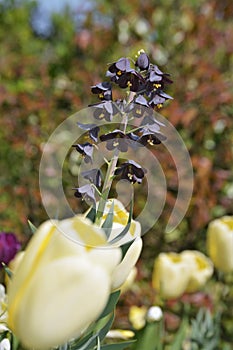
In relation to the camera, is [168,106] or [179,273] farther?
[168,106]

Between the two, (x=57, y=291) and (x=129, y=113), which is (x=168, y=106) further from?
(x=57, y=291)

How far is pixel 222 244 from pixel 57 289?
1089 millimetres

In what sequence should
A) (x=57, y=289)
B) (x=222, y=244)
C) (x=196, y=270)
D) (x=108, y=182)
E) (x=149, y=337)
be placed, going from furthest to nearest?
(x=196, y=270)
(x=222, y=244)
(x=149, y=337)
(x=108, y=182)
(x=57, y=289)

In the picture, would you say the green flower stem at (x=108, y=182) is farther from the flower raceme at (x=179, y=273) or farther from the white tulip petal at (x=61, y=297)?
the flower raceme at (x=179, y=273)

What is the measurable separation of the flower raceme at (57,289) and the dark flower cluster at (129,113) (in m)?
0.22

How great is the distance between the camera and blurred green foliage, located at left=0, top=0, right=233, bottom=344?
8.27ft

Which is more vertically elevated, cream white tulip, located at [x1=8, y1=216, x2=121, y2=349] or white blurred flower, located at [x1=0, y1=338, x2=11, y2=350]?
cream white tulip, located at [x1=8, y1=216, x2=121, y2=349]

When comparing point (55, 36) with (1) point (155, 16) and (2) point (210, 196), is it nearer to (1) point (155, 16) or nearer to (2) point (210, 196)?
(1) point (155, 16)

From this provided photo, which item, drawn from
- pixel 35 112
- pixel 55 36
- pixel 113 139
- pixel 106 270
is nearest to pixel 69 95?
pixel 35 112

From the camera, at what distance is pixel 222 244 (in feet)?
5.21

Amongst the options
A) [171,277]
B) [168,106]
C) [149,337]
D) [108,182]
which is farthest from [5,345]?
[168,106]

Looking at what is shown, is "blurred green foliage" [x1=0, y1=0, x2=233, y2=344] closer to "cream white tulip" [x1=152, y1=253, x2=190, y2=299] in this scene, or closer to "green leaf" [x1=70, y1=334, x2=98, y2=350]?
"cream white tulip" [x1=152, y1=253, x2=190, y2=299]

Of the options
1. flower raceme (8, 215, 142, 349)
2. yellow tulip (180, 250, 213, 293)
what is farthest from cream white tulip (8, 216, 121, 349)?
yellow tulip (180, 250, 213, 293)

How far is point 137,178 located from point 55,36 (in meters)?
5.76
